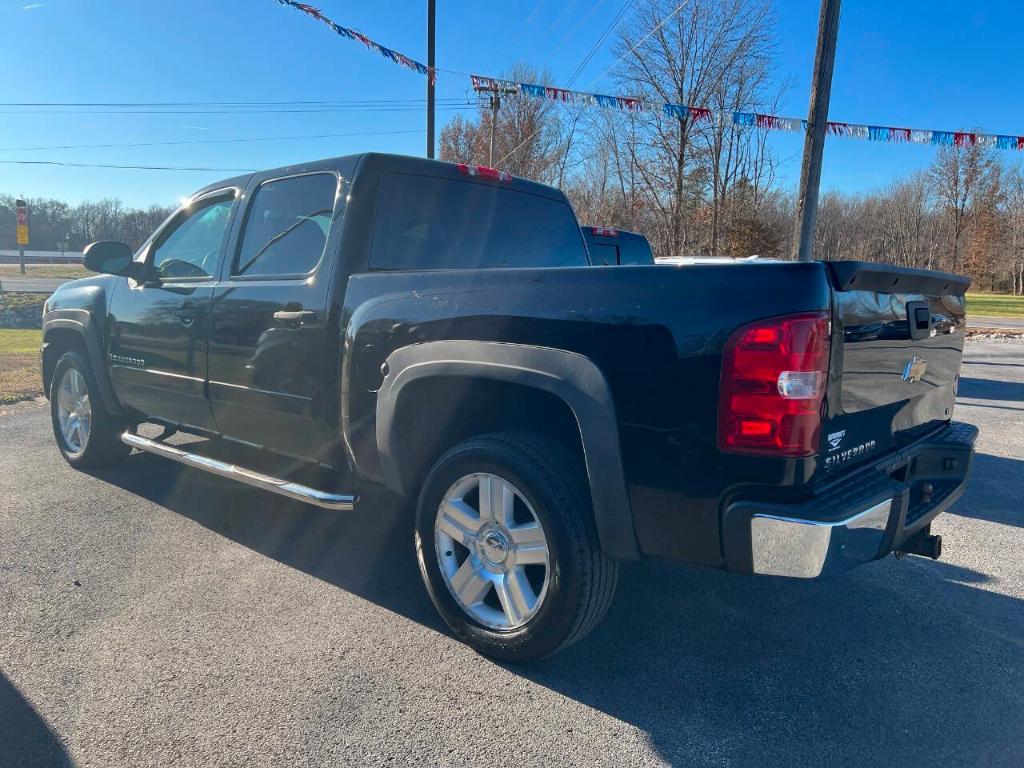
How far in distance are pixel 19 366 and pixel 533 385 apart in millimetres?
11338

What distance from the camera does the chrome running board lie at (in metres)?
3.23

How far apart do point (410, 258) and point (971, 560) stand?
11.3 ft

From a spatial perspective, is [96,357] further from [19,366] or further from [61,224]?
[61,224]

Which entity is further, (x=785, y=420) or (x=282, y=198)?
(x=282, y=198)

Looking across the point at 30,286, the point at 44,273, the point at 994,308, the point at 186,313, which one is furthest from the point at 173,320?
the point at 44,273

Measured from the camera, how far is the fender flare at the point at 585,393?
2.37 metres

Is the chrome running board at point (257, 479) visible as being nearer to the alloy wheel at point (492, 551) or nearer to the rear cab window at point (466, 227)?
the alloy wheel at point (492, 551)

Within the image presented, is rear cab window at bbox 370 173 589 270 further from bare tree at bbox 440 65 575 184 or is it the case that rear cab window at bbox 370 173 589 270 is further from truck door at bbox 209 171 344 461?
bare tree at bbox 440 65 575 184

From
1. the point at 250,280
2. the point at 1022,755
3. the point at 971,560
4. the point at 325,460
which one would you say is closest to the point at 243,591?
the point at 325,460

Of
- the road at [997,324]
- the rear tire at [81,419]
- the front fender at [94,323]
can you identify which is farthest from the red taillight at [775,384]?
the road at [997,324]

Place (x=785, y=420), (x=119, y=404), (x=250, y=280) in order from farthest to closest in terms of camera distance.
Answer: (x=119, y=404) → (x=250, y=280) → (x=785, y=420)

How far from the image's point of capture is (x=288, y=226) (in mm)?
3717

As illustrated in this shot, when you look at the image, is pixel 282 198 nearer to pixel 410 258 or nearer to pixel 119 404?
pixel 410 258

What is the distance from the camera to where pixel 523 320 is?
259 centimetres
